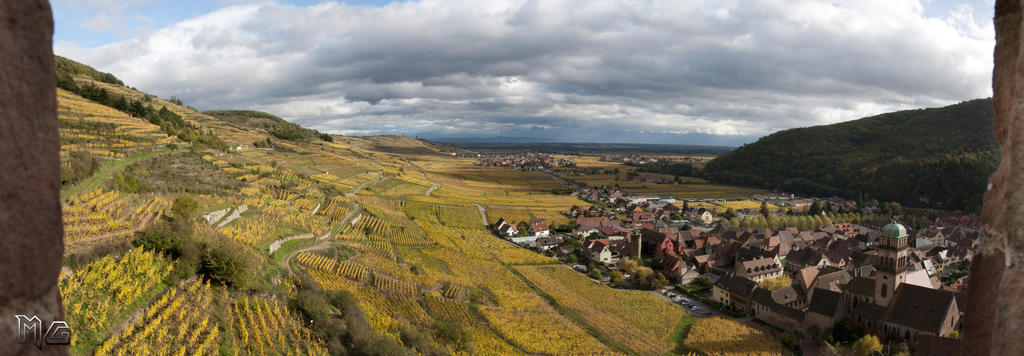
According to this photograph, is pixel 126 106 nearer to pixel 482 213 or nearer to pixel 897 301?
pixel 482 213

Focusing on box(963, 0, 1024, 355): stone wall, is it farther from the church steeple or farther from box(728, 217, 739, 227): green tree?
box(728, 217, 739, 227): green tree

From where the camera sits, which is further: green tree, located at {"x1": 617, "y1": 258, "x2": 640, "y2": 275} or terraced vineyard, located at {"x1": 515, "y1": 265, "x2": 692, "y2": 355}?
green tree, located at {"x1": 617, "y1": 258, "x2": 640, "y2": 275}

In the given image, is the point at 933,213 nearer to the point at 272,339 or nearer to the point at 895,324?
the point at 895,324

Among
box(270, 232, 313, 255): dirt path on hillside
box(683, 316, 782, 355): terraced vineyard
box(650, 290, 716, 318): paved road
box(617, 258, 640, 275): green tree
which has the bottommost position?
box(650, 290, 716, 318): paved road

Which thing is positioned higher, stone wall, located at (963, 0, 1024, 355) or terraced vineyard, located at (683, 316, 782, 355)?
stone wall, located at (963, 0, 1024, 355)

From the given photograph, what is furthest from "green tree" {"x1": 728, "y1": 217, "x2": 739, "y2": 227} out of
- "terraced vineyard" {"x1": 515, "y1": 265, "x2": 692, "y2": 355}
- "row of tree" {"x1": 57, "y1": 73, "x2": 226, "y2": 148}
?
"row of tree" {"x1": 57, "y1": 73, "x2": 226, "y2": 148}

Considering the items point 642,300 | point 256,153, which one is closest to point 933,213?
point 642,300

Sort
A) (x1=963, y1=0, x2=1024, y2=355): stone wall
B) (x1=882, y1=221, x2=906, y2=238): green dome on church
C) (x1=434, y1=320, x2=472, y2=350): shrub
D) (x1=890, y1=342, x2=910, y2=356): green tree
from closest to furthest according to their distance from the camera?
(x1=963, y1=0, x2=1024, y2=355): stone wall → (x1=434, y1=320, x2=472, y2=350): shrub → (x1=890, y1=342, x2=910, y2=356): green tree → (x1=882, y1=221, x2=906, y2=238): green dome on church

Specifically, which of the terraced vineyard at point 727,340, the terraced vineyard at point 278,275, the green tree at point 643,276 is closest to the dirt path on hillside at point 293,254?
the terraced vineyard at point 278,275
